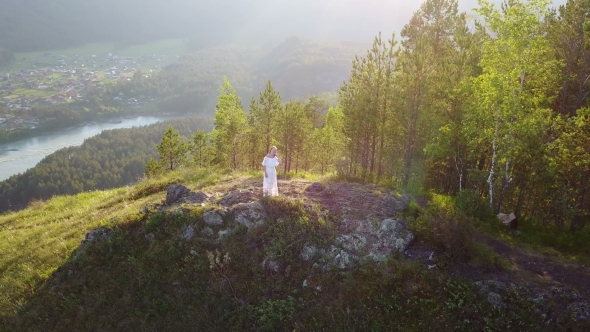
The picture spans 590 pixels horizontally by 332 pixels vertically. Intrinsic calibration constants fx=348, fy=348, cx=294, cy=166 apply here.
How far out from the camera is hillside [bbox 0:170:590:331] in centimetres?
929

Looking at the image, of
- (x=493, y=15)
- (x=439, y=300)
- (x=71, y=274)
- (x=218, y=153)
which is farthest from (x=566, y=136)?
(x=218, y=153)

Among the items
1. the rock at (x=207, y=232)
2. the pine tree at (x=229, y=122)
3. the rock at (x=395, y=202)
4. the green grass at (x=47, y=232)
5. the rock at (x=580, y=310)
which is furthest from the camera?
the pine tree at (x=229, y=122)

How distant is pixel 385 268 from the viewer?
10273 millimetres

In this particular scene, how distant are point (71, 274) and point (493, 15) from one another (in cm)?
1985

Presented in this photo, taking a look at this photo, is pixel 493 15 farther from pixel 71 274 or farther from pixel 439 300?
pixel 71 274

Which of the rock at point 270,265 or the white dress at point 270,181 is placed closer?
the rock at point 270,265

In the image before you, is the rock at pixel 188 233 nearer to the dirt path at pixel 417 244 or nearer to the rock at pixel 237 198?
the rock at pixel 237 198

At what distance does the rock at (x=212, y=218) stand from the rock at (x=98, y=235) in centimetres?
391

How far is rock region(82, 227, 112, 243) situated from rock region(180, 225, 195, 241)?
3.19m

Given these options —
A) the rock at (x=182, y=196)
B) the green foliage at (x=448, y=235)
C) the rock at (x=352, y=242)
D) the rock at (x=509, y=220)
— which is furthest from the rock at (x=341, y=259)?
the rock at (x=509, y=220)

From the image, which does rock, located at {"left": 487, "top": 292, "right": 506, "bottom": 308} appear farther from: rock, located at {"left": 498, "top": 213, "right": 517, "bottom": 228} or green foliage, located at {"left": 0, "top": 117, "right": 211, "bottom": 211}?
green foliage, located at {"left": 0, "top": 117, "right": 211, "bottom": 211}

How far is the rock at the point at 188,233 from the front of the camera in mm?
12328

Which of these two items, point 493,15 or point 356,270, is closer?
point 356,270

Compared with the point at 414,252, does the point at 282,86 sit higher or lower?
higher
